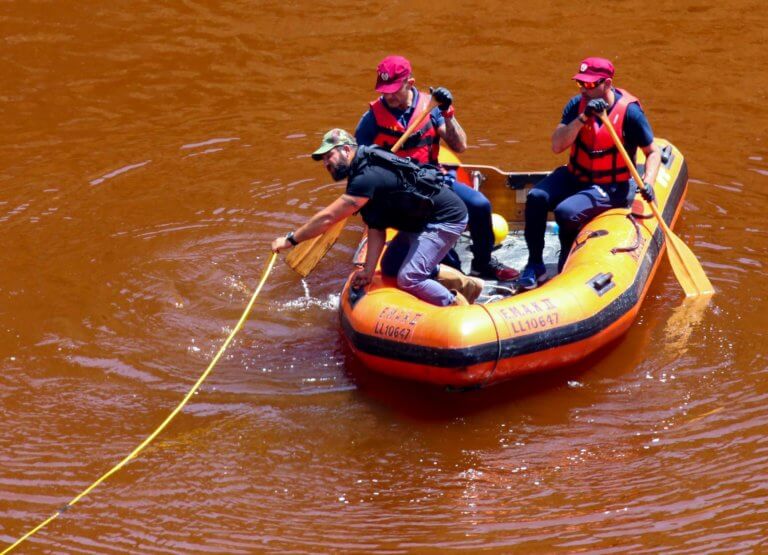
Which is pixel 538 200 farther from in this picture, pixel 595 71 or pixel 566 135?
pixel 595 71

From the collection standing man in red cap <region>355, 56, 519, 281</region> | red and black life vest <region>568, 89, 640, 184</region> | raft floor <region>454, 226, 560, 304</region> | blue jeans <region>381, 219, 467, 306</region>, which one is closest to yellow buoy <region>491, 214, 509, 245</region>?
raft floor <region>454, 226, 560, 304</region>

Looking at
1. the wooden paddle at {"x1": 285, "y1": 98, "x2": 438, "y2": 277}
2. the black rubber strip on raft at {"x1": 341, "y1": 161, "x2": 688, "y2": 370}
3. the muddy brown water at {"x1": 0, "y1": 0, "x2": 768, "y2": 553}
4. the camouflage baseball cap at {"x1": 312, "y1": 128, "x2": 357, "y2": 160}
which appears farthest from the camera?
the wooden paddle at {"x1": 285, "y1": 98, "x2": 438, "y2": 277}

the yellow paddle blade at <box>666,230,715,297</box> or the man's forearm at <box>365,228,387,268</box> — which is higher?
the man's forearm at <box>365,228,387,268</box>

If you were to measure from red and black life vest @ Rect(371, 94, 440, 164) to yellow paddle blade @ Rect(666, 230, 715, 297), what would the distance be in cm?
161

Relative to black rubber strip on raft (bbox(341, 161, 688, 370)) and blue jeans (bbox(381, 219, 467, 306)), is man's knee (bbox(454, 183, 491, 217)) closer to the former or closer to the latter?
blue jeans (bbox(381, 219, 467, 306))

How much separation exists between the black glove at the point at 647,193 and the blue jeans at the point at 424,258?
3.93 ft

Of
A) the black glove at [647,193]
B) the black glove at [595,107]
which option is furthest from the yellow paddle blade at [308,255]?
the black glove at [647,193]

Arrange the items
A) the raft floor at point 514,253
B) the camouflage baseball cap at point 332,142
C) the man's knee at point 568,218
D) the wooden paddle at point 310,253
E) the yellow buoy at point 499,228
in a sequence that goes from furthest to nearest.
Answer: the yellow buoy at point 499,228 < the raft floor at point 514,253 < the wooden paddle at point 310,253 < the man's knee at point 568,218 < the camouflage baseball cap at point 332,142

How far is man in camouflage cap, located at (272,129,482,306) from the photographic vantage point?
21.3ft

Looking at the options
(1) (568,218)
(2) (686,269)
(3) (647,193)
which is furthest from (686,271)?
(1) (568,218)

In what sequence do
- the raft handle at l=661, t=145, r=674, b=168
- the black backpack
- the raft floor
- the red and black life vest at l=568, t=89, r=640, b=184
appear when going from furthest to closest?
1. the raft handle at l=661, t=145, r=674, b=168
2. the raft floor
3. the red and black life vest at l=568, t=89, r=640, b=184
4. the black backpack

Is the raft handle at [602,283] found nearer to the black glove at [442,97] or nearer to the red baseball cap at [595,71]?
the red baseball cap at [595,71]

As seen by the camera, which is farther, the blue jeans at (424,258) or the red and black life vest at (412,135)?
the red and black life vest at (412,135)

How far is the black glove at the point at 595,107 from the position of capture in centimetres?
714
